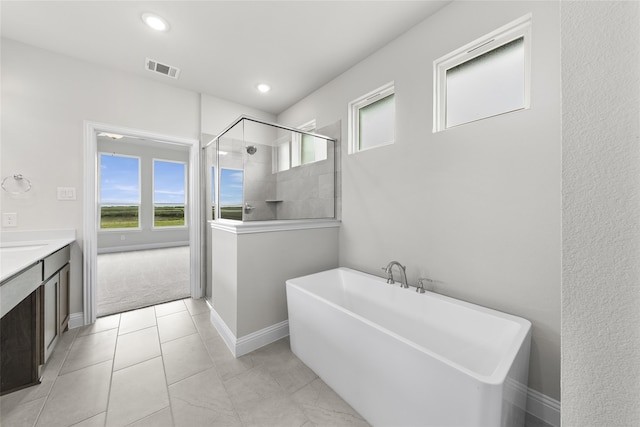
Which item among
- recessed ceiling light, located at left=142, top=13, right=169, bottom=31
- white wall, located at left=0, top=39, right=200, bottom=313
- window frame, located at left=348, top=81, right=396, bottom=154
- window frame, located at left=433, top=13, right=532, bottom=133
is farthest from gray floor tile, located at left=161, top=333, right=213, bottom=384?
A: recessed ceiling light, located at left=142, top=13, right=169, bottom=31

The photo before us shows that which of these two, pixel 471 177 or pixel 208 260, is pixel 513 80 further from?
pixel 208 260

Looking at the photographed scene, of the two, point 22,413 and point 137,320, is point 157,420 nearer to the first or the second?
point 22,413

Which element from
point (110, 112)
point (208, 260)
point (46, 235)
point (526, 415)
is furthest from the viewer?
point (208, 260)

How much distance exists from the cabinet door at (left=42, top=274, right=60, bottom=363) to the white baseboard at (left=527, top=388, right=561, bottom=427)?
10.9ft

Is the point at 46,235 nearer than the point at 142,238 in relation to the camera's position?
Yes

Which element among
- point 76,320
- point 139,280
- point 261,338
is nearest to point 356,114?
point 261,338

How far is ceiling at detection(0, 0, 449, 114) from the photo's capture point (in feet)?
6.06

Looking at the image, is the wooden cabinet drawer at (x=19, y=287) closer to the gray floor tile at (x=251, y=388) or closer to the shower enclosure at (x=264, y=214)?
the shower enclosure at (x=264, y=214)

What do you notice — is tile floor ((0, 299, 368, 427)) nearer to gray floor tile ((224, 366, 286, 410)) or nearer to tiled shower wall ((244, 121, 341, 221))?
gray floor tile ((224, 366, 286, 410))

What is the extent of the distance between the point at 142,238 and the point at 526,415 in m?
7.72

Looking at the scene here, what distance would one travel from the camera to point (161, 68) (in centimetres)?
262

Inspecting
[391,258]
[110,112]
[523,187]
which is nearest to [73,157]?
[110,112]

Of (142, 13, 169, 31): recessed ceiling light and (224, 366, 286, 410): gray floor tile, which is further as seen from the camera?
(142, 13, 169, 31): recessed ceiling light

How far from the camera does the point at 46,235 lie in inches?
91.2
